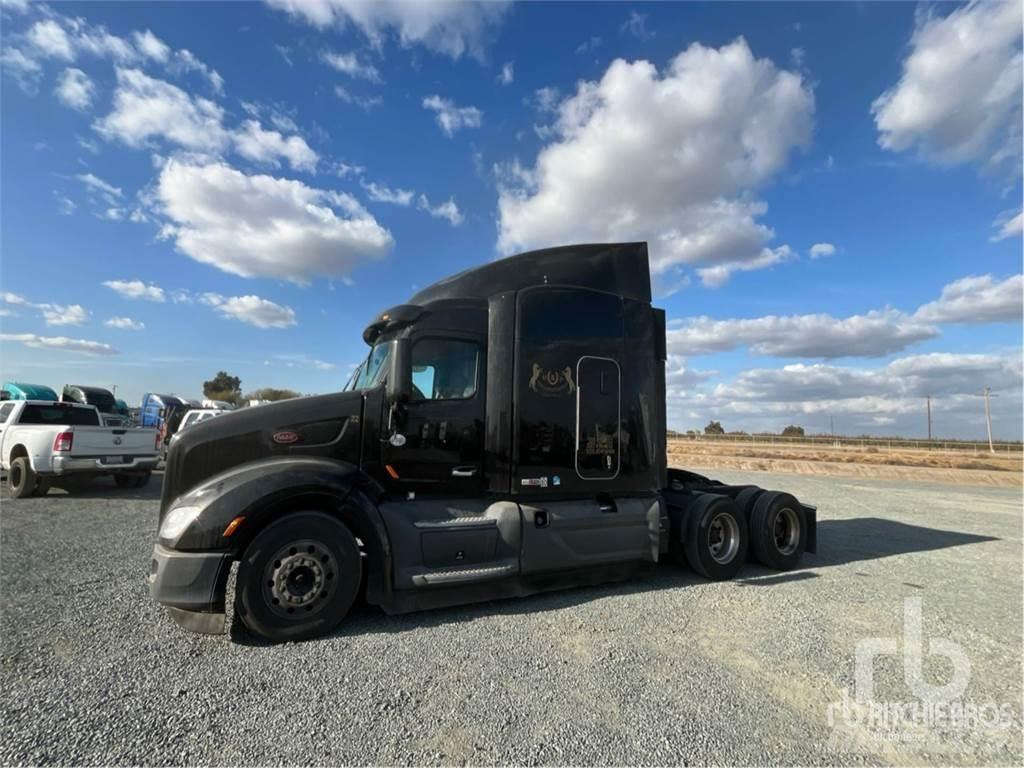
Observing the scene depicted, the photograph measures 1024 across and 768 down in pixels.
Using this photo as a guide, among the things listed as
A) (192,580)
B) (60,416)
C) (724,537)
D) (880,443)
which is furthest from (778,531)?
(880,443)

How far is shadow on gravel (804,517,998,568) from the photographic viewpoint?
7.09 meters

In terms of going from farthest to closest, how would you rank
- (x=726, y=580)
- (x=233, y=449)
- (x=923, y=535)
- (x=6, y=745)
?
(x=923, y=535), (x=726, y=580), (x=233, y=449), (x=6, y=745)

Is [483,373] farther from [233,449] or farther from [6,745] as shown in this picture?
[6,745]

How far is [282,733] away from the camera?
2660 millimetres

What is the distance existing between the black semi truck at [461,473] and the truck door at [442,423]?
0.05 feet

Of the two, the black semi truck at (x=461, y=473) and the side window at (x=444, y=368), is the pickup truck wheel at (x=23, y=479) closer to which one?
the black semi truck at (x=461, y=473)

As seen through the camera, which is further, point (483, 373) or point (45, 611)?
point (483, 373)

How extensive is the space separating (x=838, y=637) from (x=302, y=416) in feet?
16.5

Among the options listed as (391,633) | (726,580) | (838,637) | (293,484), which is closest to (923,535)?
(726,580)

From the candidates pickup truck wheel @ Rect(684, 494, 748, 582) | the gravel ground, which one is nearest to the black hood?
the gravel ground

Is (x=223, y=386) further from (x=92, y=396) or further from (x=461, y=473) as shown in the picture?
(x=461, y=473)

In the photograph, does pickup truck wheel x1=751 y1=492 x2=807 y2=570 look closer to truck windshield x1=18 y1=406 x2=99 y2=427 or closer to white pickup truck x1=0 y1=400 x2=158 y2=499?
white pickup truck x1=0 y1=400 x2=158 y2=499

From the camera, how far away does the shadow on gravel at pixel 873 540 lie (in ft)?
23.2

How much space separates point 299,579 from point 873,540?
885cm
